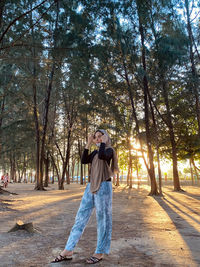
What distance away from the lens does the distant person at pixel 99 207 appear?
3.26 metres

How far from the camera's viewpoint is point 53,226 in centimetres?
592

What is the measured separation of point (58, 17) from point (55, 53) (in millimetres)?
2099

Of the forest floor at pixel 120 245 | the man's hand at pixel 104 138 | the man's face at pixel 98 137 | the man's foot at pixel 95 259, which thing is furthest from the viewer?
the man's face at pixel 98 137

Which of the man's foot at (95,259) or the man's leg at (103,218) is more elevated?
the man's leg at (103,218)

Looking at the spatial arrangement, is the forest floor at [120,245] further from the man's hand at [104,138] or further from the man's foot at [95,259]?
the man's hand at [104,138]

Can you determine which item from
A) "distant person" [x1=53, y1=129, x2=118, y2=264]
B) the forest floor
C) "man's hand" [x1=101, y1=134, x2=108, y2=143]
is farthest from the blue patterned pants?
"man's hand" [x1=101, y1=134, x2=108, y2=143]

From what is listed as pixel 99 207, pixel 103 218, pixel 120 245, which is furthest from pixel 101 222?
pixel 120 245

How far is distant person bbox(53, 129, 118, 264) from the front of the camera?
326 cm

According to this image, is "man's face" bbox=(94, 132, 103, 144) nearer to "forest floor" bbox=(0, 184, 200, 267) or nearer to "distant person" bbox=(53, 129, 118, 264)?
"distant person" bbox=(53, 129, 118, 264)

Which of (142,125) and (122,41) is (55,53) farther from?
(142,125)

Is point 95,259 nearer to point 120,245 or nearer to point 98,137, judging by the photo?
point 120,245

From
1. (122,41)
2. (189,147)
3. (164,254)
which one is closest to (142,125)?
(189,147)

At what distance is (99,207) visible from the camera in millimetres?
3301

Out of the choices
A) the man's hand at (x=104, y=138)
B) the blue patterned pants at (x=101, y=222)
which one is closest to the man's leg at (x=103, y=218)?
the blue patterned pants at (x=101, y=222)
